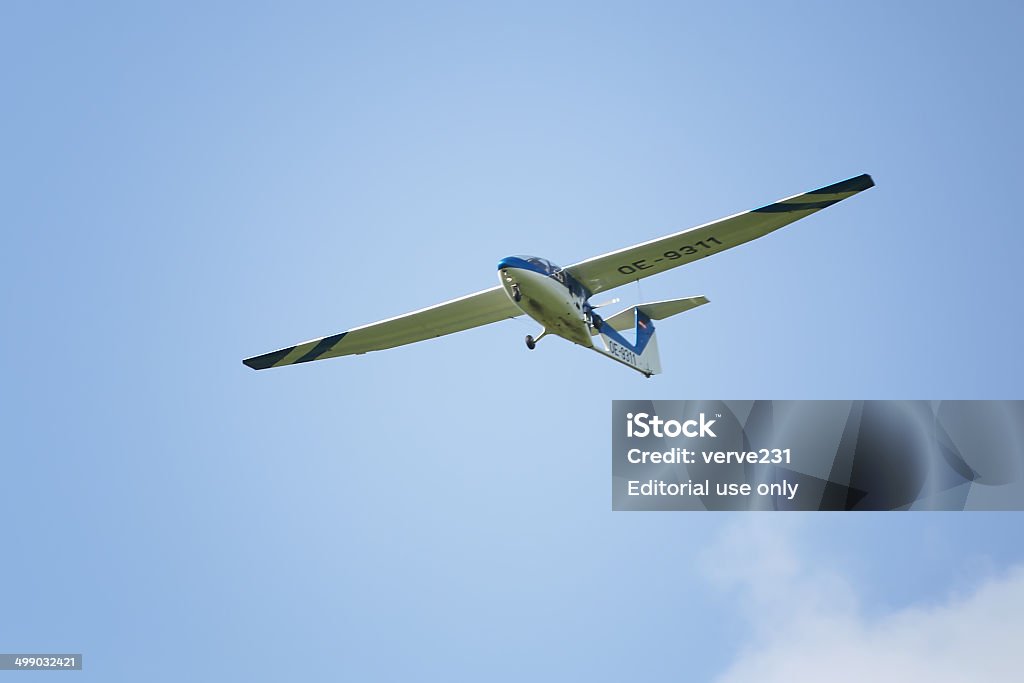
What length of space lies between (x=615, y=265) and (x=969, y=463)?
7878 millimetres

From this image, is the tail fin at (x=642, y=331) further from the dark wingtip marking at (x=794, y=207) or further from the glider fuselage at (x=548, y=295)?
the dark wingtip marking at (x=794, y=207)

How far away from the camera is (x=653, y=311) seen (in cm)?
2550

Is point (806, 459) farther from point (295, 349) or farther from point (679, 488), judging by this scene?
point (295, 349)

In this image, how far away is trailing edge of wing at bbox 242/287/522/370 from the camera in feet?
79.1

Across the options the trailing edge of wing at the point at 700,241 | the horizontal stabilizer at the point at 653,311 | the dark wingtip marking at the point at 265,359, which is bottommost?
the dark wingtip marking at the point at 265,359

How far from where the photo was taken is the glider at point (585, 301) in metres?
21.5

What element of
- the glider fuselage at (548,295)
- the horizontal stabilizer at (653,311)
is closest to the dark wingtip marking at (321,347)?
the glider fuselage at (548,295)

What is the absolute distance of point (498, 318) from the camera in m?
24.6

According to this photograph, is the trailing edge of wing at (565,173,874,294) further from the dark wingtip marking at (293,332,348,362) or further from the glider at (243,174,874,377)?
the dark wingtip marking at (293,332,348,362)

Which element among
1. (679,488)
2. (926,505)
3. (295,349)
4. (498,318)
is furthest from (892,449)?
(295,349)

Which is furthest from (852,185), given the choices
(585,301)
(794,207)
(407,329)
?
(407,329)

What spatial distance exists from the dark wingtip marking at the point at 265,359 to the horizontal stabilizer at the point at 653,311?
24.9 feet

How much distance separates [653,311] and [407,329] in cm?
553

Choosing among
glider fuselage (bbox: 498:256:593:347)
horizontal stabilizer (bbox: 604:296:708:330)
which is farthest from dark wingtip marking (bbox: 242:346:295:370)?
horizontal stabilizer (bbox: 604:296:708:330)
